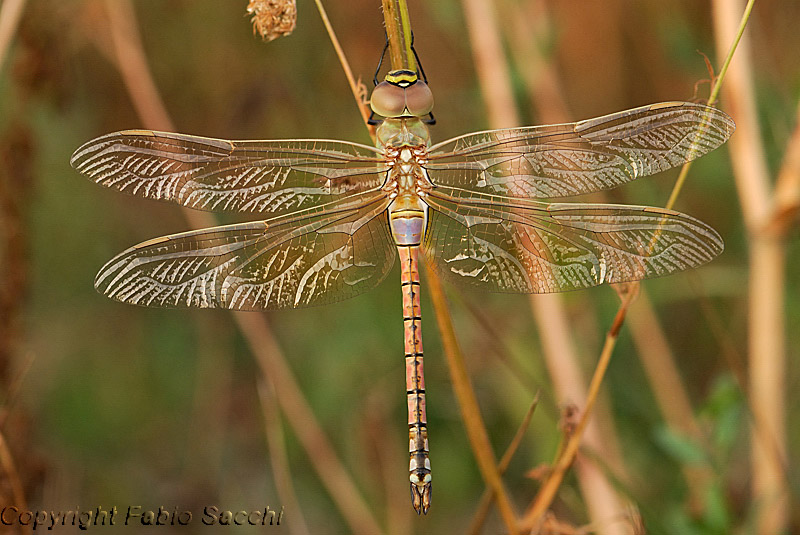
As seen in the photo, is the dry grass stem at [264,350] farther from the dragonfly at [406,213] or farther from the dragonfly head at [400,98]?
the dragonfly head at [400,98]

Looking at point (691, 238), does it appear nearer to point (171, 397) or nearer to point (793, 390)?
point (793, 390)

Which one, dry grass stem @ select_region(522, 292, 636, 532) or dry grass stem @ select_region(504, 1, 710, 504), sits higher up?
dry grass stem @ select_region(504, 1, 710, 504)

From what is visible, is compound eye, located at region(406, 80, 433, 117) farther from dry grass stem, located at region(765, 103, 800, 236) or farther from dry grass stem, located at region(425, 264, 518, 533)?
dry grass stem, located at region(765, 103, 800, 236)

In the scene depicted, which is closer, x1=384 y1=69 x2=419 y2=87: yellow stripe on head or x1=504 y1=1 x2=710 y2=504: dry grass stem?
x1=384 y1=69 x2=419 y2=87: yellow stripe on head

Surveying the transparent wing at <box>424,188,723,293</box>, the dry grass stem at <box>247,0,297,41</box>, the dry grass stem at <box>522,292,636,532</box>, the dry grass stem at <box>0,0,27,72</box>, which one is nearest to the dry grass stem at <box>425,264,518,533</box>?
the dry grass stem at <box>522,292,636,532</box>

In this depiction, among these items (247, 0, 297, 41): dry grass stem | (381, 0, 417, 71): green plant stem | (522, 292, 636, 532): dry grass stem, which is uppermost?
(247, 0, 297, 41): dry grass stem

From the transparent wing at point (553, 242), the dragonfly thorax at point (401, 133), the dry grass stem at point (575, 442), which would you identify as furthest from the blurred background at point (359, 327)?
the dragonfly thorax at point (401, 133)
